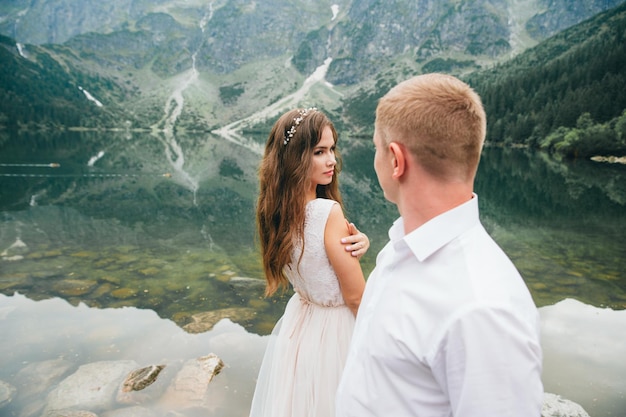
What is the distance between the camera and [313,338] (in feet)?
10.9

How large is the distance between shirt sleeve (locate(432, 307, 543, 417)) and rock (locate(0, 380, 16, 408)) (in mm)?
6793

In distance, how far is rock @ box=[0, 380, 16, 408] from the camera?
229 inches

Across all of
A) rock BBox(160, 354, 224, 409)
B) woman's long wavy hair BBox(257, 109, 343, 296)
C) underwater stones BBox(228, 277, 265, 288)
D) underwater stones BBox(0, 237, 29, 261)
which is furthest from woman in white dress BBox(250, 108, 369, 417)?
underwater stones BBox(0, 237, 29, 261)

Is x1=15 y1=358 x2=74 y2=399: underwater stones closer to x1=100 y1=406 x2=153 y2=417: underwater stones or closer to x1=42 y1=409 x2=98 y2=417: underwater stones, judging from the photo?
x1=42 y1=409 x2=98 y2=417: underwater stones

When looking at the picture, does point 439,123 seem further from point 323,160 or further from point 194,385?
point 194,385

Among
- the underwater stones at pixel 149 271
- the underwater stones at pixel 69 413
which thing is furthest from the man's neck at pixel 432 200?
the underwater stones at pixel 149 271

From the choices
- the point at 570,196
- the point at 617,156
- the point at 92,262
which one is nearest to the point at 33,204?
the point at 92,262

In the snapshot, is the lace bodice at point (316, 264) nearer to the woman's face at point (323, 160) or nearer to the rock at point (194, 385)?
the woman's face at point (323, 160)

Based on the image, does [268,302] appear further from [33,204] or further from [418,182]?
[33,204]

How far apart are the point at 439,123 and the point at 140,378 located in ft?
20.4

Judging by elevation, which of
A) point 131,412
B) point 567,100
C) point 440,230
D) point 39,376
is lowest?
point 39,376

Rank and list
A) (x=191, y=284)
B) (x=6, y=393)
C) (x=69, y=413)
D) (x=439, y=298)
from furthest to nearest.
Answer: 1. (x=191, y=284)
2. (x=6, y=393)
3. (x=69, y=413)
4. (x=439, y=298)

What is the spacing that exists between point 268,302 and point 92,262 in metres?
5.92

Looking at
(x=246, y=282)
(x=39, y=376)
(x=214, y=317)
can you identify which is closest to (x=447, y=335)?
(x=39, y=376)
